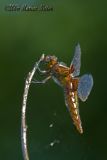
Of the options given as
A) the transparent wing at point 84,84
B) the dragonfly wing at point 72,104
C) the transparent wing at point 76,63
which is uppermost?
the transparent wing at point 76,63

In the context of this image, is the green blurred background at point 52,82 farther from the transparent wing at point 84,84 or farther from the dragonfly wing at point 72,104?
the transparent wing at point 84,84

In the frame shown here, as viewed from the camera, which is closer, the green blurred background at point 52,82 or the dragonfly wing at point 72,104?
the dragonfly wing at point 72,104

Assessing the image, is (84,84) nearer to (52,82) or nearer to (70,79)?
(70,79)

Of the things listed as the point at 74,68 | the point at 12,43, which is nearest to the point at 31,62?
the point at 12,43

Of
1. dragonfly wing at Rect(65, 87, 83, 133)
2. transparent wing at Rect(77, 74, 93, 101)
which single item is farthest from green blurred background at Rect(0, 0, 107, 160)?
transparent wing at Rect(77, 74, 93, 101)

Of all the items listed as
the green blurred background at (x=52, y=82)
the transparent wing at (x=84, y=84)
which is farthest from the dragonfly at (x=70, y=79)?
the green blurred background at (x=52, y=82)

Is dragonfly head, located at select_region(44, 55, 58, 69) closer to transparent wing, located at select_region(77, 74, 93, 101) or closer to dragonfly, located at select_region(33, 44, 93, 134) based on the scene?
dragonfly, located at select_region(33, 44, 93, 134)
